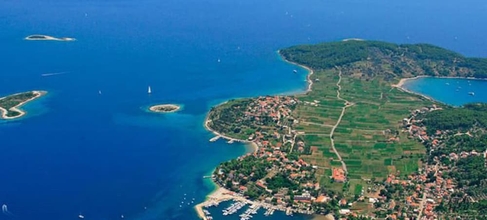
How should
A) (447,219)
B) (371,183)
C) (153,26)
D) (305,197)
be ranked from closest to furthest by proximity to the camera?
1. (447,219)
2. (305,197)
3. (371,183)
4. (153,26)

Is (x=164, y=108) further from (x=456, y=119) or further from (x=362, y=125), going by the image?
(x=456, y=119)

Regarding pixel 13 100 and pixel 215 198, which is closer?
pixel 215 198

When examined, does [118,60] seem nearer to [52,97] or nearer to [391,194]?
[52,97]

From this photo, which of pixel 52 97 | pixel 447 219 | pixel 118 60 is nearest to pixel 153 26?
pixel 118 60

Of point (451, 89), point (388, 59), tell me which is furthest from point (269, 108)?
point (388, 59)

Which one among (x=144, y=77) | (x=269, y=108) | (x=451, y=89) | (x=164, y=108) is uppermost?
(x=269, y=108)

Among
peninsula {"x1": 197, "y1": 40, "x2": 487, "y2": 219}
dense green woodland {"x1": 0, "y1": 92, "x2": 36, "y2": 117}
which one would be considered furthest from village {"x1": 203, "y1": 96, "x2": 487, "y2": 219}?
dense green woodland {"x1": 0, "y1": 92, "x2": 36, "y2": 117}
